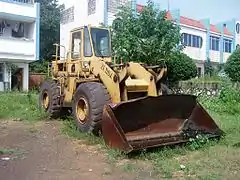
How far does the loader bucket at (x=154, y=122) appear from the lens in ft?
25.1

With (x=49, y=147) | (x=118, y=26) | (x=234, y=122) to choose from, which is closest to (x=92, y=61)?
(x=49, y=147)

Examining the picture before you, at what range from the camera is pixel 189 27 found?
39.3 meters

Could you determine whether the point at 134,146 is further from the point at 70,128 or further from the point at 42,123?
the point at 42,123

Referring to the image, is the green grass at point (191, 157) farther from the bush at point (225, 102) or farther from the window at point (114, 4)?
the window at point (114, 4)

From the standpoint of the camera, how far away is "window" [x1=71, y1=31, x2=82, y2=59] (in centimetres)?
1054

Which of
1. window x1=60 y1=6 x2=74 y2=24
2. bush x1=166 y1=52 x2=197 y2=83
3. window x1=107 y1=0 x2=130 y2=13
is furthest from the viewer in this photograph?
window x1=60 y1=6 x2=74 y2=24

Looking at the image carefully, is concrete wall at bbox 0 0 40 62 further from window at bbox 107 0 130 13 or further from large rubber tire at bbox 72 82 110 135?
large rubber tire at bbox 72 82 110 135

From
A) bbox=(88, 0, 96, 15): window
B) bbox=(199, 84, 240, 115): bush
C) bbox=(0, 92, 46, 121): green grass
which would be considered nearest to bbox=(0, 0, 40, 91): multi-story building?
bbox=(88, 0, 96, 15): window

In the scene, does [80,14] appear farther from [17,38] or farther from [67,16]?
[17,38]

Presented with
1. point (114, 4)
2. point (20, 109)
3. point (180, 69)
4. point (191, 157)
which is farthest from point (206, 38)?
point (191, 157)

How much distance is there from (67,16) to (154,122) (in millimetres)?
28206

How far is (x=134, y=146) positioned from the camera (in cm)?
748

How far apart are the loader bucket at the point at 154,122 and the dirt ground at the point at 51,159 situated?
0.55m

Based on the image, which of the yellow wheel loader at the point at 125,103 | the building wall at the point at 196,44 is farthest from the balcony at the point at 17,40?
the yellow wheel loader at the point at 125,103
